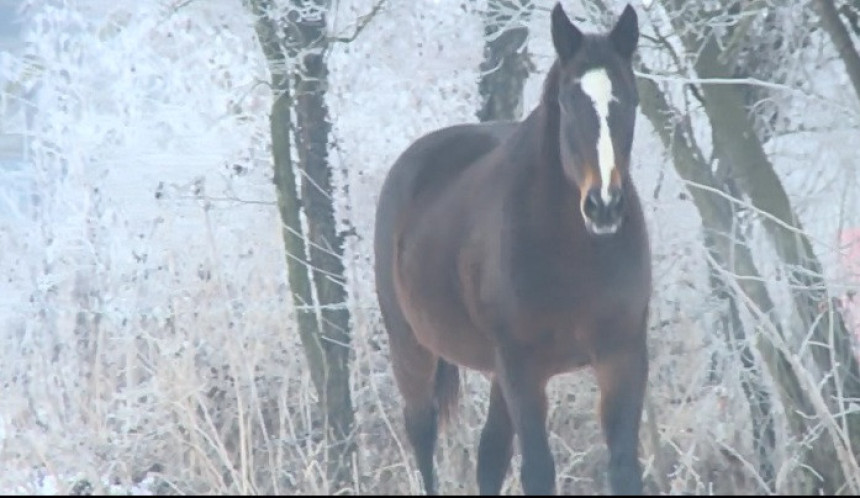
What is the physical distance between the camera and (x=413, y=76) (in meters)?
10.5

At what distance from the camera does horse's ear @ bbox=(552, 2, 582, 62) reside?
500cm

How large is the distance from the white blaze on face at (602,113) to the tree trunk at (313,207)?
15.0ft

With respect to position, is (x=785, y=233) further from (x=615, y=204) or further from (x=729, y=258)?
(x=615, y=204)

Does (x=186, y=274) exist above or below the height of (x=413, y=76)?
below

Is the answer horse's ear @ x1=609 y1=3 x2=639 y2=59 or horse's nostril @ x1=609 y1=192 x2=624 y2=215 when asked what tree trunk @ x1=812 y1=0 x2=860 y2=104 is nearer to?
horse's ear @ x1=609 y1=3 x2=639 y2=59

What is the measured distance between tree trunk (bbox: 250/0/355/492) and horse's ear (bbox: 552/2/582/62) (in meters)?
4.31

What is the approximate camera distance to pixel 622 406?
519cm

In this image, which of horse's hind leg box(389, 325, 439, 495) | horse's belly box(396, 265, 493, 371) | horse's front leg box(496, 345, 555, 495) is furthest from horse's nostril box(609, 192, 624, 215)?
horse's hind leg box(389, 325, 439, 495)

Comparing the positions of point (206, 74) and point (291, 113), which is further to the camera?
point (206, 74)

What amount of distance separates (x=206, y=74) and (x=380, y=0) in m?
3.12

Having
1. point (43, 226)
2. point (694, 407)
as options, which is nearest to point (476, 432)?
point (694, 407)

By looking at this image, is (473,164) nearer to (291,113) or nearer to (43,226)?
(291,113)

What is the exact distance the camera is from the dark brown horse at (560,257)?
15.7ft

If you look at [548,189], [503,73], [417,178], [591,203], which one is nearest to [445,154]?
[417,178]
